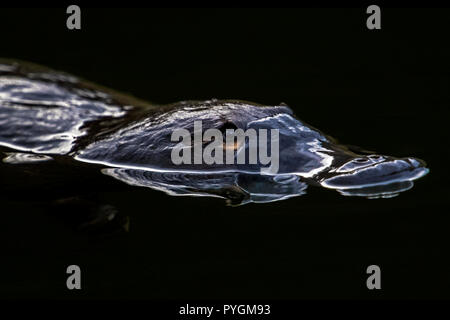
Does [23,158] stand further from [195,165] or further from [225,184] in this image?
[225,184]

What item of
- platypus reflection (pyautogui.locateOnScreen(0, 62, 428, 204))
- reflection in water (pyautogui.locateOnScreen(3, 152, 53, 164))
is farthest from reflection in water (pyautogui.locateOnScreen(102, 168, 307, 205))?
reflection in water (pyautogui.locateOnScreen(3, 152, 53, 164))

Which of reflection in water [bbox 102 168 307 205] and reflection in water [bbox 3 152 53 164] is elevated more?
reflection in water [bbox 3 152 53 164]

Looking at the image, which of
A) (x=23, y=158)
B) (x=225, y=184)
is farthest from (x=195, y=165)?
(x=23, y=158)

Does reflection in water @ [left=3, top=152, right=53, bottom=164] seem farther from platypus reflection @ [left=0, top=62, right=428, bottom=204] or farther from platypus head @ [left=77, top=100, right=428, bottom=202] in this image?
platypus head @ [left=77, top=100, right=428, bottom=202]

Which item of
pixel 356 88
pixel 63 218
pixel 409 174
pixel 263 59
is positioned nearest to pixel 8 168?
pixel 63 218

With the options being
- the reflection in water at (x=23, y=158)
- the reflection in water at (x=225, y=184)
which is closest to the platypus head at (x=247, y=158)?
the reflection in water at (x=225, y=184)

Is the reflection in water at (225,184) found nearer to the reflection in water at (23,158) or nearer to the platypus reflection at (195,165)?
the platypus reflection at (195,165)

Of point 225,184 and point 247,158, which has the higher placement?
point 247,158

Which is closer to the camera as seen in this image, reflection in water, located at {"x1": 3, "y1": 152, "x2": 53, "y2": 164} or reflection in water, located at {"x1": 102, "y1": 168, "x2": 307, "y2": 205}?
reflection in water, located at {"x1": 102, "y1": 168, "x2": 307, "y2": 205}
